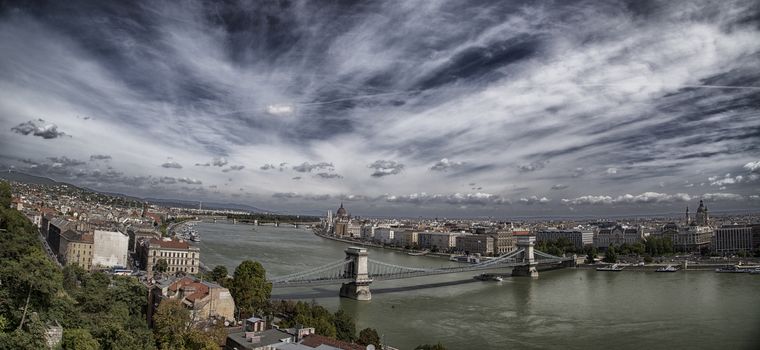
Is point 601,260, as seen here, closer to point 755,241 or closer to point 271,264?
point 755,241

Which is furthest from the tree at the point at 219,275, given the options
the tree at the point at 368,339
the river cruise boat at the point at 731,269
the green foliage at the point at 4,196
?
the river cruise boat at the point at 731,269

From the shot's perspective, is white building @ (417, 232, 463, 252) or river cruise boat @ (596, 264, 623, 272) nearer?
river cruise boat @ (596, 264, 623, 272)

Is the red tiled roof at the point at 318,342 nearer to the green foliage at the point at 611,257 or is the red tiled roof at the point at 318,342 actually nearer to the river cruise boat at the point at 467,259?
the river cruise boat at the point at 467,259

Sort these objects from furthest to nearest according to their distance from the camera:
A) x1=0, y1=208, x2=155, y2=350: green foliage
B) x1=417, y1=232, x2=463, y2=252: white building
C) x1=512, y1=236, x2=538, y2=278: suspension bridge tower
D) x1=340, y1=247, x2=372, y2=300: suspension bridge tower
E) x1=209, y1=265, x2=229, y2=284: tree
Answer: x1=417, y1=232, x2=463, y2=252: white building, x1=512, y1=236, x2=538, y2=278: suspension bridge tower, x1=340, y1=247, x2=372, y2=300: suspension bridge tower, x1=209, y1=265, x2=229, y2=284: tree, x1=0, y1=208, x2=155, y2=350: green foliage

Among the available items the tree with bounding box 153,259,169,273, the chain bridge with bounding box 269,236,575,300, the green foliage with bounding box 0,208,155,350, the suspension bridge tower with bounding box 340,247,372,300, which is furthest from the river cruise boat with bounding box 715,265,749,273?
the green foliage with bounding box 0,208,155,350

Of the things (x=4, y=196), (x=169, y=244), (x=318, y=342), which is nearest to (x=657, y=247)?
(x=169, y=244)

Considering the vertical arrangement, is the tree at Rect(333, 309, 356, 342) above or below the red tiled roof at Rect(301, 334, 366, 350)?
below

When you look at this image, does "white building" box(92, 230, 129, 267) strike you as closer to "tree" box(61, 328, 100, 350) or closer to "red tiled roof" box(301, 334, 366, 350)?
"tree" box(61, 328, 100, 350)

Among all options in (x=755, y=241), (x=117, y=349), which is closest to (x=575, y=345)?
(x=117, y=349)
